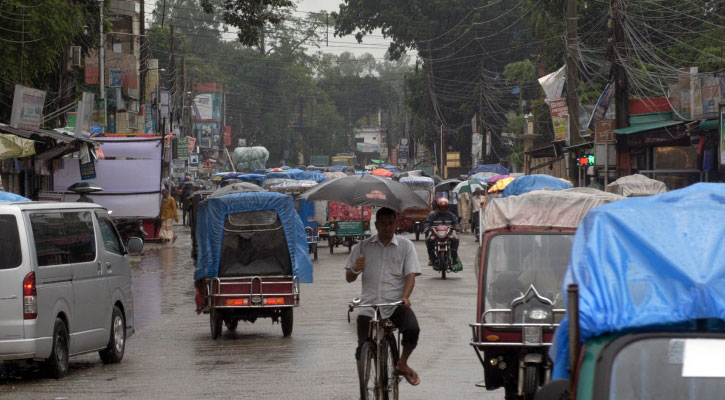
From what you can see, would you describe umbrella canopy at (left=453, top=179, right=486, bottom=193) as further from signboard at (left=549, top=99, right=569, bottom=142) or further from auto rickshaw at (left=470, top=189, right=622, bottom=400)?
auto rickshaw at (left=470, top=189, right=622, bottom=400)

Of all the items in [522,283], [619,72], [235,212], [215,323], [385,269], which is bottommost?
[215,323]

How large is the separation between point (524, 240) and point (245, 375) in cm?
369

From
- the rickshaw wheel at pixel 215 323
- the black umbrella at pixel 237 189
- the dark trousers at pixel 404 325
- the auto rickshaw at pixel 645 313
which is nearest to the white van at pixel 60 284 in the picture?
the rickshaw wheel at pixel 215 323

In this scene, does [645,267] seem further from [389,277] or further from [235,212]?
[235,212]

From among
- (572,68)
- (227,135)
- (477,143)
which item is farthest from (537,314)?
(227,135)

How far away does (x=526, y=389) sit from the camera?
8945mm

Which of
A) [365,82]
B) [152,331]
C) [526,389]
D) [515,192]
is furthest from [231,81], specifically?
[526,389]

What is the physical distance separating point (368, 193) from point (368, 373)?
2866 mm

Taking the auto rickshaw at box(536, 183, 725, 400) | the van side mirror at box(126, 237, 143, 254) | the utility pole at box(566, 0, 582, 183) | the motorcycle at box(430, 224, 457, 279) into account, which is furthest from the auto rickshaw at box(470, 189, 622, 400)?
the utility pole at box(566, 0, 582, 183)

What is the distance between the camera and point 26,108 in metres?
24.7

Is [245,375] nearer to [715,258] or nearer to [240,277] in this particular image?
[240,277]

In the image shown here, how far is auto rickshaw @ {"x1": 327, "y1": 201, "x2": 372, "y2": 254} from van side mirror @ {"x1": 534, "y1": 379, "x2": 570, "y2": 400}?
95.9 feet

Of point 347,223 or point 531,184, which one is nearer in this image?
point 531,184

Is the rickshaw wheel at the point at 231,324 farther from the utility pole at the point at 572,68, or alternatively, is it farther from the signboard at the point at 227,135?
the signboard at the point at 227,135
